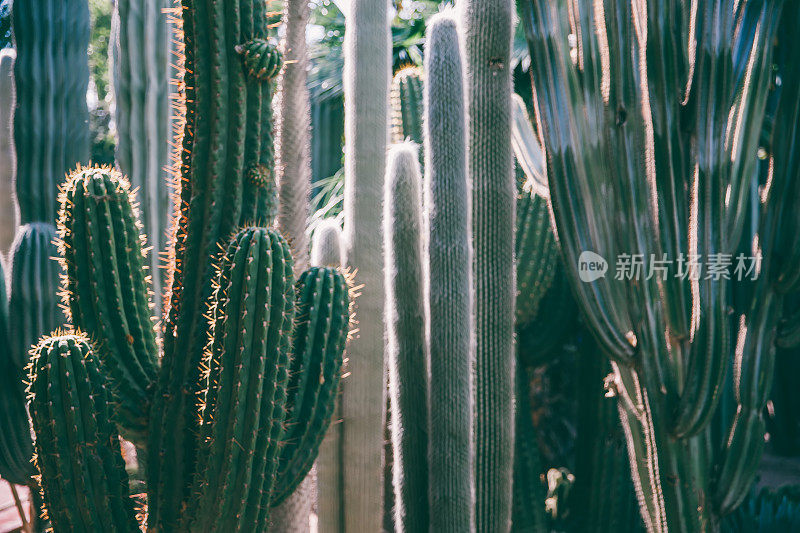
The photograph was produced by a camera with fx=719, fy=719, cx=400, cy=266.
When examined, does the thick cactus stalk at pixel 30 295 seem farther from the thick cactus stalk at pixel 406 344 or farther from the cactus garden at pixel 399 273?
the thick cactus stalk at pixel 406 344

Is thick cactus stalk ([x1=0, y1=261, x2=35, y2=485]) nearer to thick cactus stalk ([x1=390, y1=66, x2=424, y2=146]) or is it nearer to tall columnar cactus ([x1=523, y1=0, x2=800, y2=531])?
thick cactus stalk ([x1=390, y1=66, x2=424, y2=146])

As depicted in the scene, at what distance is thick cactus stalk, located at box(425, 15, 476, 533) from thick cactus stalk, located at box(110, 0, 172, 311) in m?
1.61

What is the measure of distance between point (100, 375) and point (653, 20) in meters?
2.43

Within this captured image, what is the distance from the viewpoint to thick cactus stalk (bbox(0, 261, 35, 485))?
326 centimetres

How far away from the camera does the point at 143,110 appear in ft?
12.1

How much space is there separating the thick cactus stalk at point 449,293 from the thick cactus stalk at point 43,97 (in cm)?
210

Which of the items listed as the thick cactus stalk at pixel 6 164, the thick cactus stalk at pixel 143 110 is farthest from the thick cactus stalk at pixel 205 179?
the thick cactus stalk at pixel 6 164

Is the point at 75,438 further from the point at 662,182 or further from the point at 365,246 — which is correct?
the point at 662,182

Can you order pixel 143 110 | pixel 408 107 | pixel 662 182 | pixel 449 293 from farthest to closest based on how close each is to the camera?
pixel 408 107 → pixel 143 110 → pixel 662 182 → pixel 449 293

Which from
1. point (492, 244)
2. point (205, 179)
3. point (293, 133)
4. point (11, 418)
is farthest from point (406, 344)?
point (11, 418)

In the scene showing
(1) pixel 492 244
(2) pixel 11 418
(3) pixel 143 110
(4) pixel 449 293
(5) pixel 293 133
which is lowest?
(2) pixel 11 418

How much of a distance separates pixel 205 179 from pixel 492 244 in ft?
3.94

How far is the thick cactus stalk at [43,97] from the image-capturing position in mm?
3709

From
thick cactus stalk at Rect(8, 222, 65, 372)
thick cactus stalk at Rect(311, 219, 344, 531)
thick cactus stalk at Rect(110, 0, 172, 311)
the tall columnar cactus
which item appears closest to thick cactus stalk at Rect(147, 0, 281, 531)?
thick cactus stalk at Rect(311, 219, 344, 531)
